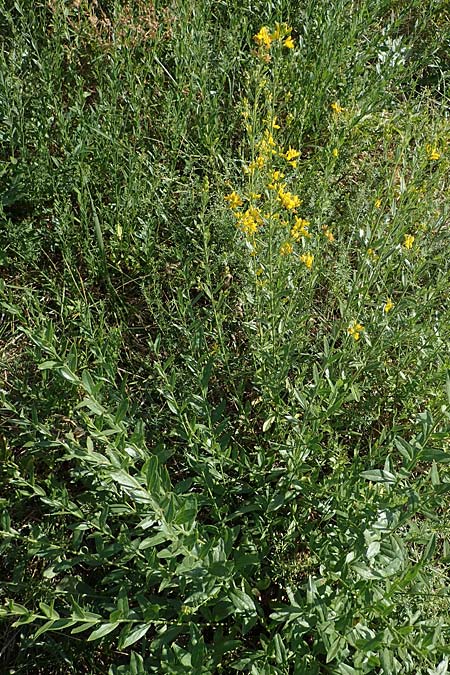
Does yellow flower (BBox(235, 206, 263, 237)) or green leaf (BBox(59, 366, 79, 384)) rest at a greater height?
yellow flower (BBox(235, 206, 263, 237))

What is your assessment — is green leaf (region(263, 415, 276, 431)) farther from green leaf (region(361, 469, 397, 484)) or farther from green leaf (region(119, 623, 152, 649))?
green leaf (region(119, 623, 152, 649))

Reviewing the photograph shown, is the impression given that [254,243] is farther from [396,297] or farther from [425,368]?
[396,297]

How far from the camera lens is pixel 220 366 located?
9.02 feet

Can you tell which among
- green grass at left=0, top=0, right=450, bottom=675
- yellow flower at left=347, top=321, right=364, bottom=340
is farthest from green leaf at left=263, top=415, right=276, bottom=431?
yellow flower at left=347, top=321, right=364, bottom=340

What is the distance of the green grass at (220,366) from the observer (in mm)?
1927

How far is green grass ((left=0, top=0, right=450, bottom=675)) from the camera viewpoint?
1927mm

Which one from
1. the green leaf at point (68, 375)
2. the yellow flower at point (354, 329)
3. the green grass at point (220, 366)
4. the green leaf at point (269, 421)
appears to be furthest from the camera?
the green leaf at point (269, 421)

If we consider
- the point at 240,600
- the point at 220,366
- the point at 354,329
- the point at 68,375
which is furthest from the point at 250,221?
the point at 240,600

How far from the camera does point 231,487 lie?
2.50 meters

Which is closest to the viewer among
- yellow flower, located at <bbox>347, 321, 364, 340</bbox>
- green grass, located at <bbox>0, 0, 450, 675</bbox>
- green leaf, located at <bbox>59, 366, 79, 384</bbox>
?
green leaf, located at <bbox>59, 366, 79, 384</bbox>

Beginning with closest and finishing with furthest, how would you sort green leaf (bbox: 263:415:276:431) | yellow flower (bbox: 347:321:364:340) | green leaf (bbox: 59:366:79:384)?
green leaf (bbox: 59:366:79:384) → yellow flower (bbox: 347:321:364:340) → green leaf (bbox: 263:415:276:431)

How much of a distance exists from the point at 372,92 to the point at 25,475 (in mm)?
2574

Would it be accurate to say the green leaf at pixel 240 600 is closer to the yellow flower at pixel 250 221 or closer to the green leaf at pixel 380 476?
the green leaf at pixel 380 476

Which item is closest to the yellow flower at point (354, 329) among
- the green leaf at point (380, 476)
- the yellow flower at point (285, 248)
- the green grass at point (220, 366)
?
the green grass at point (220, 366)
